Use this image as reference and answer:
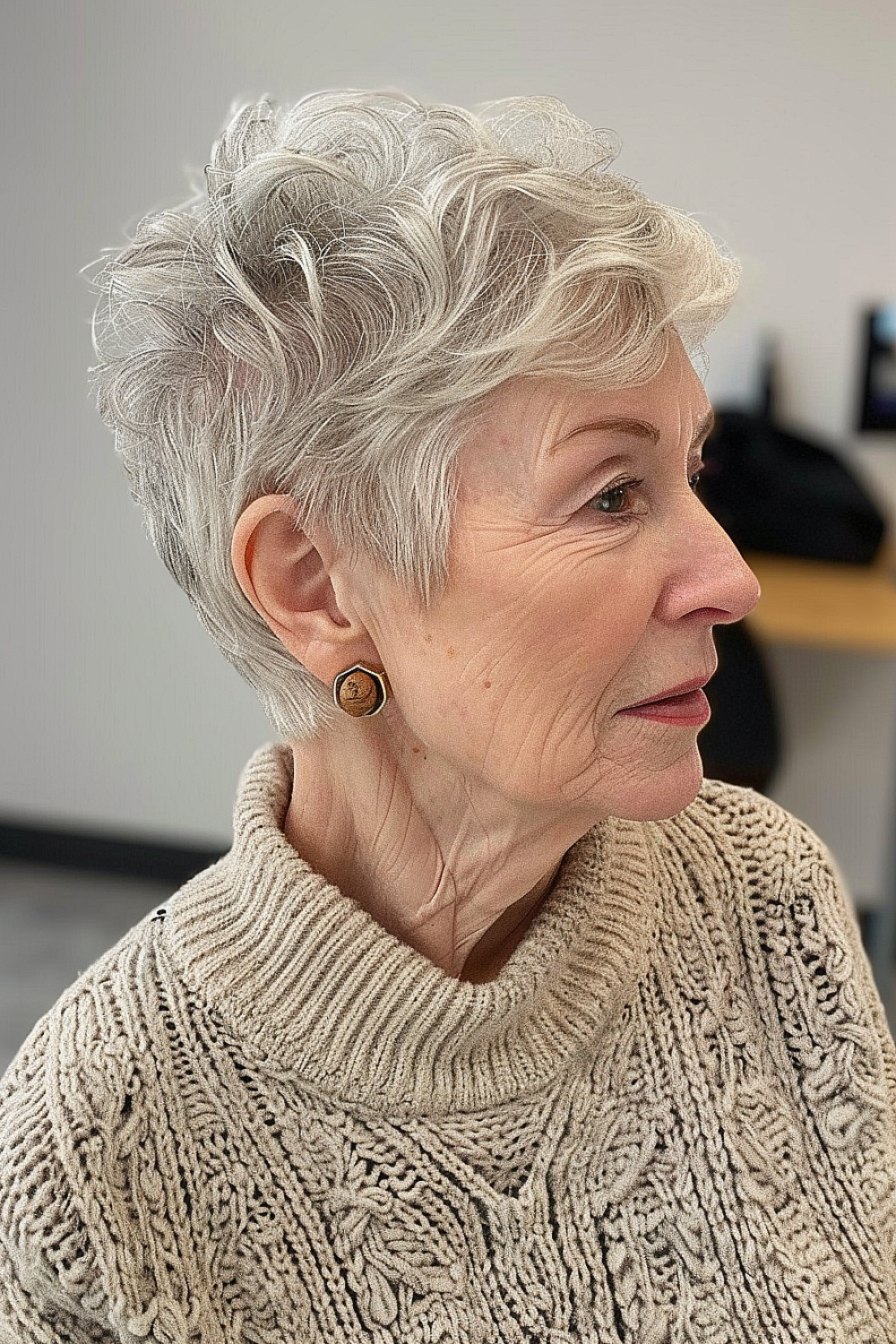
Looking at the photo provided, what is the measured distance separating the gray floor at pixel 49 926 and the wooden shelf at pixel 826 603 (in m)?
1.81

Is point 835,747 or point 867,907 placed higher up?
point 835,747

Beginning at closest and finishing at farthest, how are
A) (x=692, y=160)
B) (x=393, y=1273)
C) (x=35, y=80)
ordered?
(x=393, y=1273)
(x=692, y=160)
(x=35, y=80)

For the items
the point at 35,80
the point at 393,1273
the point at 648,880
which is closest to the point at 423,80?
the point at 35,80

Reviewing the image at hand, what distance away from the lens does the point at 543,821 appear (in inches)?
40.9

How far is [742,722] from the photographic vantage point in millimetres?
3076

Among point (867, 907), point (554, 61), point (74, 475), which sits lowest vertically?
point (867, 907)

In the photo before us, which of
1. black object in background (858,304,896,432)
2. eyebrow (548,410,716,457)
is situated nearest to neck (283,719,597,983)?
eyebrow (548,410,716,457)

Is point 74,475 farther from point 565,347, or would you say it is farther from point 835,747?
point 565,347

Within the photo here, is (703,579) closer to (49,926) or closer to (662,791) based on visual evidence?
(662,791)

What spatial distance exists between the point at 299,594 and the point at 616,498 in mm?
224

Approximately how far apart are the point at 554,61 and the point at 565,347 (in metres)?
2.79

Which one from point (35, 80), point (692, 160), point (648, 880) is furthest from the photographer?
point (35, 80)

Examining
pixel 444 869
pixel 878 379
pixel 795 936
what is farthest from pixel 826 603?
pixel 444 869

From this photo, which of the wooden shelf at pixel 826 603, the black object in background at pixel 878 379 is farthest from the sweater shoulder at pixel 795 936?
the black object in background at pixel 878 379
